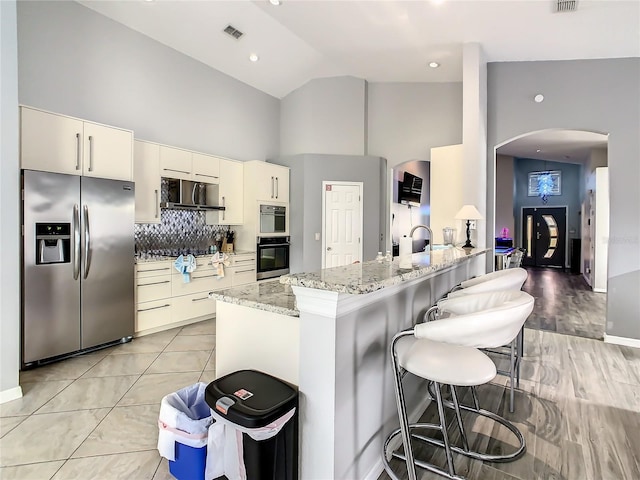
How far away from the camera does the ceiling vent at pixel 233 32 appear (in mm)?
4615

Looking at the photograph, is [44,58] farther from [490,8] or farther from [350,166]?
[490,8]

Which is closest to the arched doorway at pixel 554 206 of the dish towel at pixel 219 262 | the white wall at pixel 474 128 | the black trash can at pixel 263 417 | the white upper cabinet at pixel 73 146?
the white wall at pixel 474 128

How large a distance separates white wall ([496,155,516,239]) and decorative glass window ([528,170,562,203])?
102 centimetres

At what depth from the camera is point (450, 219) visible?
4895mm

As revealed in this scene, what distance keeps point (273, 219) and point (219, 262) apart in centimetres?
127

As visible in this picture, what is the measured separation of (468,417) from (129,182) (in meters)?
3.70

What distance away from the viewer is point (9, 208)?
8.13 ft

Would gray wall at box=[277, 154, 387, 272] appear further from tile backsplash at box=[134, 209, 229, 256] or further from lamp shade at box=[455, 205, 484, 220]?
lamp shade at box=[455, 205, 484, 220]

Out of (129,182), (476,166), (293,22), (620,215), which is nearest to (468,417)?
(476,166)

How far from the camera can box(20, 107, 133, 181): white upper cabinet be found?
3027mm

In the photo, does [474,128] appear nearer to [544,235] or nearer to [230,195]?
[230,195]

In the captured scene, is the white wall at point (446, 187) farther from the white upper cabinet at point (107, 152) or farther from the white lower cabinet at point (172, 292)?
the white upper cabinet at point (107, 152)

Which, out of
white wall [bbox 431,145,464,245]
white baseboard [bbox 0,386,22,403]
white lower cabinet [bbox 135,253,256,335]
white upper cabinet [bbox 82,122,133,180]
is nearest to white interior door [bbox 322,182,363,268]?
white wall [bbox 431,145,464,245]

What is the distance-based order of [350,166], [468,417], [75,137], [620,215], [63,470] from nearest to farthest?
[63,470] → [468,417] → [75,137] → [620,215] → [350,166]
